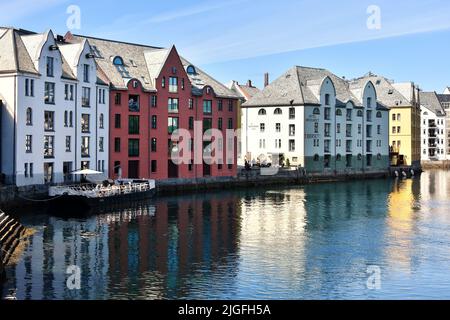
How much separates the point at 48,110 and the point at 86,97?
27.5 feet

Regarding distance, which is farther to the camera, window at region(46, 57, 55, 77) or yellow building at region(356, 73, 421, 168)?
yellow building at region(356, 73, 421, 168)

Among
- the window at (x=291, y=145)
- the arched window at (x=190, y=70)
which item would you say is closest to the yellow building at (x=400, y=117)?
the window at (x=291, y=145)

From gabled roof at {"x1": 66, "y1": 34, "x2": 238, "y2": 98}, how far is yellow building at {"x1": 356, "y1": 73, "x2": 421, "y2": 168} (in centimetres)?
7224

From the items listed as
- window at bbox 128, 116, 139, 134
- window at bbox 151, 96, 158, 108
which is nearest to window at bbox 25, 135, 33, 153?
window at bbox 128, 116, 139, 134

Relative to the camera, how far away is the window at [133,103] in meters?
94.1

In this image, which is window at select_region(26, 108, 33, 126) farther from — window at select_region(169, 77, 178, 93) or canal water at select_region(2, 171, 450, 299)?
window at select_region(169, 77, 178, 93)

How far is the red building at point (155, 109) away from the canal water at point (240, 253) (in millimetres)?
15599

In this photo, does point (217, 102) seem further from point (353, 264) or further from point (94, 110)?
point (353, 264)

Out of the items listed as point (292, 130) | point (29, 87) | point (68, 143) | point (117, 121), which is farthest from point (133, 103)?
point (292, 130)

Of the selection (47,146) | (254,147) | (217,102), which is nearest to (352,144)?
(254,147)

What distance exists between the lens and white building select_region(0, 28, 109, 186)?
7331 cm

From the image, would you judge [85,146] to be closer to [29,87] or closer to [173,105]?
[29,87]

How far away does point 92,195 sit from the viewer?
71.3 metres

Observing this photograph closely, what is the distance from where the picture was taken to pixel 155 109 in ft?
321
